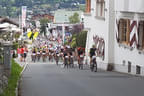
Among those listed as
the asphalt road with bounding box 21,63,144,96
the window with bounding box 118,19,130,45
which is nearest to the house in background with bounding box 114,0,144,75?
the window with bounding box 118,19,130,45

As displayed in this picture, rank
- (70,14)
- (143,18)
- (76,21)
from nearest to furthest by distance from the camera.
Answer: (143,18) < (76,21) < (70,14)

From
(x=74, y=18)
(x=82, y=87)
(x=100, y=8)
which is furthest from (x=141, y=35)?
(x=74, y=18)

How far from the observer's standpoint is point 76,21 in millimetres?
155375

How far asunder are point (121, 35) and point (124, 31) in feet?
1.08

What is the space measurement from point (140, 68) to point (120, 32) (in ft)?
15.1

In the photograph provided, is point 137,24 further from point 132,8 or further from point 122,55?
point 122,55

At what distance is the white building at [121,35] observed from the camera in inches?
930

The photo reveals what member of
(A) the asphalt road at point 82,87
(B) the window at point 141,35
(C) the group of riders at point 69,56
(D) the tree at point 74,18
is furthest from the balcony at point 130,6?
(D) the tree at point 74,18

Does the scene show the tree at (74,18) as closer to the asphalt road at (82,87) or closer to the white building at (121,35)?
the white building at (121,35)

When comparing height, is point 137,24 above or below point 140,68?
above

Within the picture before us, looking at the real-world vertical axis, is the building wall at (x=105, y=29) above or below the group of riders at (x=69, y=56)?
above

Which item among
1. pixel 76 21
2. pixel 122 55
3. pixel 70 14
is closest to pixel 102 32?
pixel 122 55

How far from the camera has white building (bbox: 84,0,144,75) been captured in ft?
77.5

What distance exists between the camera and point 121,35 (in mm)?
27391
